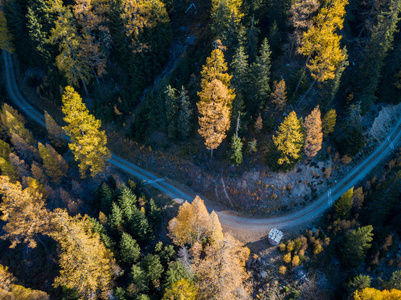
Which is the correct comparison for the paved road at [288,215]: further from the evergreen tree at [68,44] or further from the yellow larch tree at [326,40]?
the yellow larch tree at [326,40]

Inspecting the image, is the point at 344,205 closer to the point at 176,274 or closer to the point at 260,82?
the point at 260,82

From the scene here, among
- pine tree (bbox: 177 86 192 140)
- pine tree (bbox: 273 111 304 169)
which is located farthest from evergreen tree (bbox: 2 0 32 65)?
pine tree (bbox: 273 111 304 169)

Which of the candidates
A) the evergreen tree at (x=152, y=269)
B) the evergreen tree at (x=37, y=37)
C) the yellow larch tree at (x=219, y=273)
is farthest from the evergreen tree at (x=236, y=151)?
the evergreen tree at (x=37, y=37)

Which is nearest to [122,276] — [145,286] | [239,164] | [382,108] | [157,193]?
[145,286]

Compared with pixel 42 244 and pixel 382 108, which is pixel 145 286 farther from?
pixel 382 108

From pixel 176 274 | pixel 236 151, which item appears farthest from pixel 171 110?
pixel 176 274

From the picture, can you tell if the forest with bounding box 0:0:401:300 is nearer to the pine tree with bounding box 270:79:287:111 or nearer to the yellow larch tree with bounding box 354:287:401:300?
the yellow larch tree with bounding box 354:287:401:300
